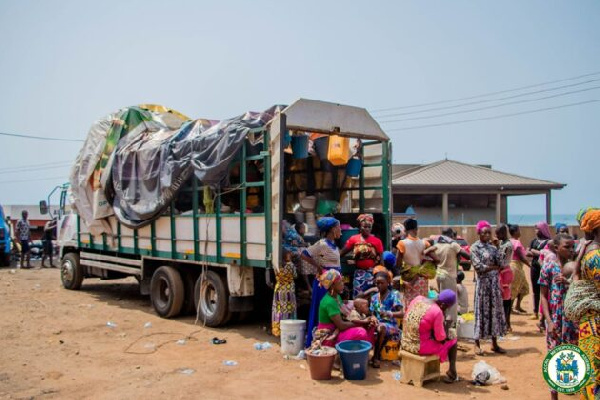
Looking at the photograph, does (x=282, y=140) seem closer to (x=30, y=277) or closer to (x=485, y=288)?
(x=485, y=288)

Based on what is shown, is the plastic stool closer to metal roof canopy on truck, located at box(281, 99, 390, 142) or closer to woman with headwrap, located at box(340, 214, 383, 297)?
woman with headwrap, located at box(340, 214, 383, 297)

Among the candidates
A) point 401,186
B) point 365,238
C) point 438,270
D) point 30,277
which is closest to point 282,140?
point 365,238

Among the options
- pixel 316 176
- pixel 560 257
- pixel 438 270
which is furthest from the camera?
pixel 316 176

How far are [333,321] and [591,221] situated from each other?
302 cm

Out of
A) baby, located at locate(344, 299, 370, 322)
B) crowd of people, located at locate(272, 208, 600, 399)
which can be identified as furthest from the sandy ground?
baby, located at locate(344, 299, 370, 322)

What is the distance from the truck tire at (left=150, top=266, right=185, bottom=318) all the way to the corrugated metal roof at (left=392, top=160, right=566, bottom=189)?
55.1 ft

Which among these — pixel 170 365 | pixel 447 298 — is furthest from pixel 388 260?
pixel 170 365

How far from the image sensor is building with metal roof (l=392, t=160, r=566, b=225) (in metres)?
25.0

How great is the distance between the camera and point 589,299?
370 centimetres

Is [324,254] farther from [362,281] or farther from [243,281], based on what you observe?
[243,281]

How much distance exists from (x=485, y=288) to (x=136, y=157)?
6041 mm

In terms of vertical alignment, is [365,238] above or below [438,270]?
above

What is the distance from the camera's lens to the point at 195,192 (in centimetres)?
829

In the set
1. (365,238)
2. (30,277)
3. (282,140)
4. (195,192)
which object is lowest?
(30,277)
